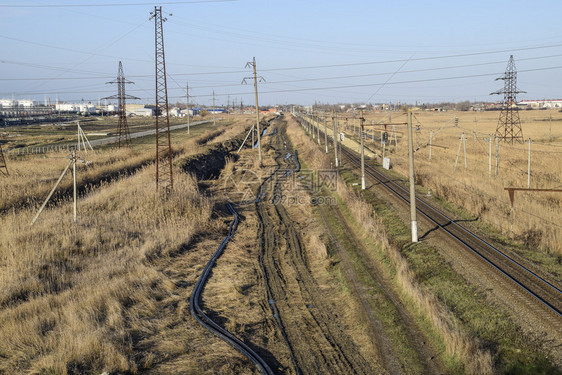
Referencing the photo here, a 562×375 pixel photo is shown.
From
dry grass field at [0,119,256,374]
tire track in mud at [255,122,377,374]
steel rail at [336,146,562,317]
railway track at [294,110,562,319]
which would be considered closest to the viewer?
dry grass field at [0,119,256,374]

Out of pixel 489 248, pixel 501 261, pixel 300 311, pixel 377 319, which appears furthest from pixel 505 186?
pixel 300 311

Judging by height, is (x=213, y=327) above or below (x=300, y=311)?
above

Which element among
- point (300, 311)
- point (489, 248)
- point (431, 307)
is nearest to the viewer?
point (431, 307)

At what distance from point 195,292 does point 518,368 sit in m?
8.67

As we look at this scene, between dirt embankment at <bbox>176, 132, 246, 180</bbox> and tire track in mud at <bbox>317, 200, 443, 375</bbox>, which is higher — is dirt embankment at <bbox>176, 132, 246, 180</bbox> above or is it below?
above

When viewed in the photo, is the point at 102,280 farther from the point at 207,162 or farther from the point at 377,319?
the point at 207,162

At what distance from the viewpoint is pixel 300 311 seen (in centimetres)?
1255

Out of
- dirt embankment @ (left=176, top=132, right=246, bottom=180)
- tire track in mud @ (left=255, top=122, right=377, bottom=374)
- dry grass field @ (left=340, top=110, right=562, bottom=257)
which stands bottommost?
tire track in mud @ (left=255, top=122, right=377, bottom=374)

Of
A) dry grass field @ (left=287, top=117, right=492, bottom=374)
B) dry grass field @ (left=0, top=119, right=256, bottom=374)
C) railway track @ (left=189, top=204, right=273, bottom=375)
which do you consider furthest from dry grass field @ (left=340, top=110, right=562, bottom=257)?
dry grass field @ (left=0, top=119, right=256, bottom=374)

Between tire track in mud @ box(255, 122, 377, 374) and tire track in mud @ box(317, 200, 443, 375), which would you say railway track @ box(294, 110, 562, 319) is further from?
tire track in mud @ box(255, 122, 377, 374)

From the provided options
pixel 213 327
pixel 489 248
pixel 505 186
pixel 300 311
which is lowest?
pixel 300 311

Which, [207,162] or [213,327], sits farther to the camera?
[207,162]

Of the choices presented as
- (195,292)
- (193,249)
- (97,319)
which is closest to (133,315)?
(97,319)

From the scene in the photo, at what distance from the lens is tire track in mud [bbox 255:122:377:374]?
9.70m
